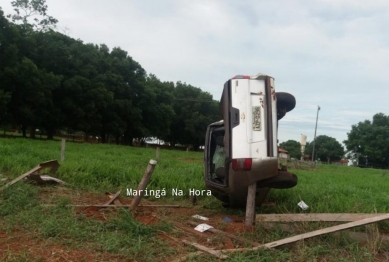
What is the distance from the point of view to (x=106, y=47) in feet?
130

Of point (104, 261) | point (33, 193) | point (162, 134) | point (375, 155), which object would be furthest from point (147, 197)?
point (375, 155)

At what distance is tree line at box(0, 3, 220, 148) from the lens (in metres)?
26.6

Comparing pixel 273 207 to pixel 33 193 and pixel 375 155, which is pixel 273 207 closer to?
pixel 33 193

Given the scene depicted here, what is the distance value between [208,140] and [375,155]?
62.4 m

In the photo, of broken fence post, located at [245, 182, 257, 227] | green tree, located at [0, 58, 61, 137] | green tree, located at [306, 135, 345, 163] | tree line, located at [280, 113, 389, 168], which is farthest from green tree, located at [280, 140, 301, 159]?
broken fence post, located at [245, 182, 257, 227]

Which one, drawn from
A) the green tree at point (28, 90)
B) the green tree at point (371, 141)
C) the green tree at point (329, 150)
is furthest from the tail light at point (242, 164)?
the green tree at point (329, 150)

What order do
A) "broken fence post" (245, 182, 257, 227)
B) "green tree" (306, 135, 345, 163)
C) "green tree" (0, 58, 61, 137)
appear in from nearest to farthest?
1. "broken fence post" (245, 182, 257, 227)
2. "green tree" (0, 58, 61, 137)
3. "green tree" (306, 135, 345, 163)

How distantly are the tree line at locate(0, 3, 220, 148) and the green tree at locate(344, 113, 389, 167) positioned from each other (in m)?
37.1

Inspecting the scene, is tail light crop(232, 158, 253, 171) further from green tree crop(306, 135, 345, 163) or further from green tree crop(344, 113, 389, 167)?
green tree crop(306, 135, 345, 163)

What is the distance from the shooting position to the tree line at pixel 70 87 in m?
26.6

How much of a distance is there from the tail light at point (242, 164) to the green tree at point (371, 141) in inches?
2491

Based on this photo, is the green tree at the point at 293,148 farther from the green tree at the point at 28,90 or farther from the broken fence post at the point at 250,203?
the broken fence post at the point at 250,203

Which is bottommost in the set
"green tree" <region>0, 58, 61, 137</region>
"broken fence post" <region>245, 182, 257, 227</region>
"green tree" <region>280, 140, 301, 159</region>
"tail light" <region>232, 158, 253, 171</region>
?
"broken fence post" <region>245, 182, 257, 227</region>

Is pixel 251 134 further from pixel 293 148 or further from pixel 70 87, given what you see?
pixel 293 148
